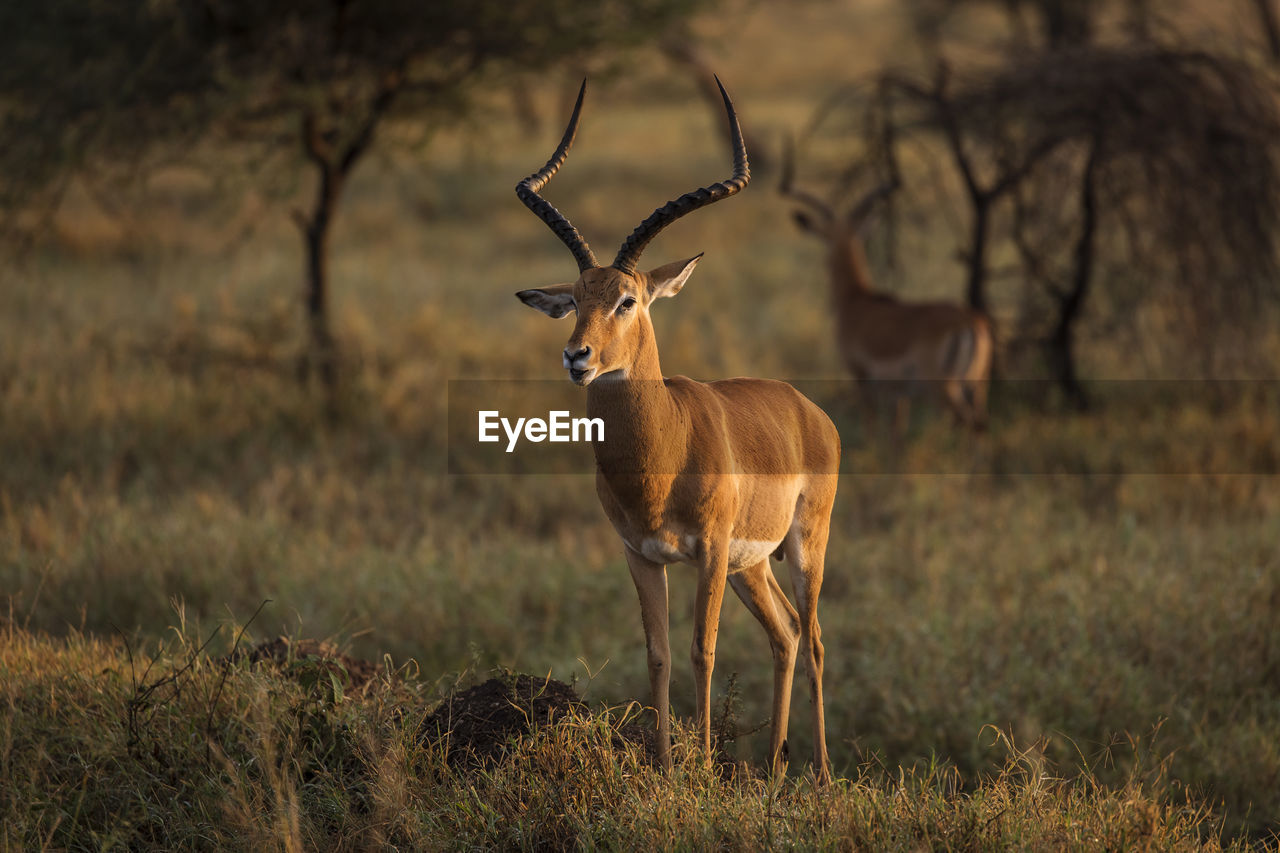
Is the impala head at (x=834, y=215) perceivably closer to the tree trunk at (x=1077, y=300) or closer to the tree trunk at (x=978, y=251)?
the tree trunk at (x=978, y=251)

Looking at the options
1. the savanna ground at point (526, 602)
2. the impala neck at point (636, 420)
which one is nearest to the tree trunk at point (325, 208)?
the savanna ground at point (526, 602)

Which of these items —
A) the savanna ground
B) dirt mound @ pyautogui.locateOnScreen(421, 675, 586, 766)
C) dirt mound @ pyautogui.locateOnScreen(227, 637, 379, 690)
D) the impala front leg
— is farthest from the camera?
dirt mound @ pyautogui.locateOnScreen(227, 637, 379, 690)

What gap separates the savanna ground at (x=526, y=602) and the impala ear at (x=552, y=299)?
111 cm

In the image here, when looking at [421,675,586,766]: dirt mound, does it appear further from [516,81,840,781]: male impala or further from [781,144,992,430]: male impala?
[781,144,992,430]: male impala

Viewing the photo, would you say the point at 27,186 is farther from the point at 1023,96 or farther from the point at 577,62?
the point at 1023,96

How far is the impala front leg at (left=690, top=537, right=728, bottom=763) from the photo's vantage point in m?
3.71

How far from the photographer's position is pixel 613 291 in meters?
3.54

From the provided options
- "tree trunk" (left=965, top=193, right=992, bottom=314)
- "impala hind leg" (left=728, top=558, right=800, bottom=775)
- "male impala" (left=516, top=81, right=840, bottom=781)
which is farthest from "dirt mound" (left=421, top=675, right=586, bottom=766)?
"tree trunk" (left=965, top=193, right=992, bottom=314)

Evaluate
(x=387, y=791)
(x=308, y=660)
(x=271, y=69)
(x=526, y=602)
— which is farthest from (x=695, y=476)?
(x=271, y=69)

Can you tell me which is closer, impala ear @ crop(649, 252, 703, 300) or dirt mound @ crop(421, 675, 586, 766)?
impala ear @ crop(649, 252, 703, 300)

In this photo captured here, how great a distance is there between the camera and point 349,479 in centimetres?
878

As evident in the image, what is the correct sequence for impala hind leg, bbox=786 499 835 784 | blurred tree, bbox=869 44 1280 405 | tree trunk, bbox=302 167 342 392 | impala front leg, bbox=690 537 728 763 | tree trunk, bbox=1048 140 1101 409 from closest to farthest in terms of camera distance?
impala front leg, bbox=690 537 728 763, impala hind leg, bbox=786 499 835 784, blurred tree, bbox=869 44 1280 405, tree trunk, bbox=1048 140 1101 409, tree trunk, bbox=302 167 342 392

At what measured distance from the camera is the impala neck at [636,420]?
3.59m

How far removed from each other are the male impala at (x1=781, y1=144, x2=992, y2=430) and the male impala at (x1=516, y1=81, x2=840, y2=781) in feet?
17.0
